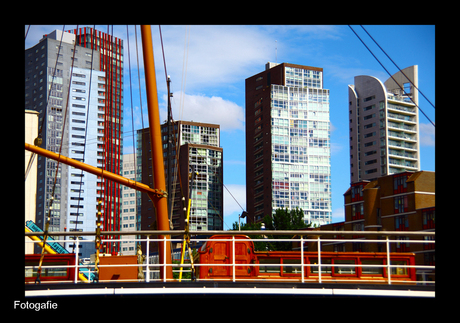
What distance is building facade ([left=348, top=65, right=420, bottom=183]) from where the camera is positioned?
153 metres

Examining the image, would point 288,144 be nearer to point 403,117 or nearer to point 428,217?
point 403,117

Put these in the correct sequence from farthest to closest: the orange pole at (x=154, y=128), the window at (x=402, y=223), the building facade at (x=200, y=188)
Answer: the building facade at (x=200, y=188) → the window at (x=402, y=223) → the orange pole at (x=154, y=128)

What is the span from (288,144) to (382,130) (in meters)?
28.5

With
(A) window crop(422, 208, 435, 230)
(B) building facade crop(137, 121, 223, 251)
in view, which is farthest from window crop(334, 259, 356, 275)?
(B) building facade crop(137, 121, 223, 251)

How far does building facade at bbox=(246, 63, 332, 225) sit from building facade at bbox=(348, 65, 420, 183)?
12.9 meters

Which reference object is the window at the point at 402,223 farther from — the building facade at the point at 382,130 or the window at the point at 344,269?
the window at the point at 344,269

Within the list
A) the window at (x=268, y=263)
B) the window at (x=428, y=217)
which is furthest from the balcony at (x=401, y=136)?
the window at (x=268, y=263)

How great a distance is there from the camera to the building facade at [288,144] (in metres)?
162

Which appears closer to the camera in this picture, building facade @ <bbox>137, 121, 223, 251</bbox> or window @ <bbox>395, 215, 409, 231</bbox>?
window @ <bbox>395, 215, 409, 231</bbox>

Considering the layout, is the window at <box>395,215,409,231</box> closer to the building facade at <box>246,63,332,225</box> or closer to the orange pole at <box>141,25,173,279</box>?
the building facade at <box>246,63,332,225</box>

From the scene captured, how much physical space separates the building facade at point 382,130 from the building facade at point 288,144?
1291 cm

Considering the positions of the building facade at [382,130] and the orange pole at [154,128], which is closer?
the orange pole at [154,128]
